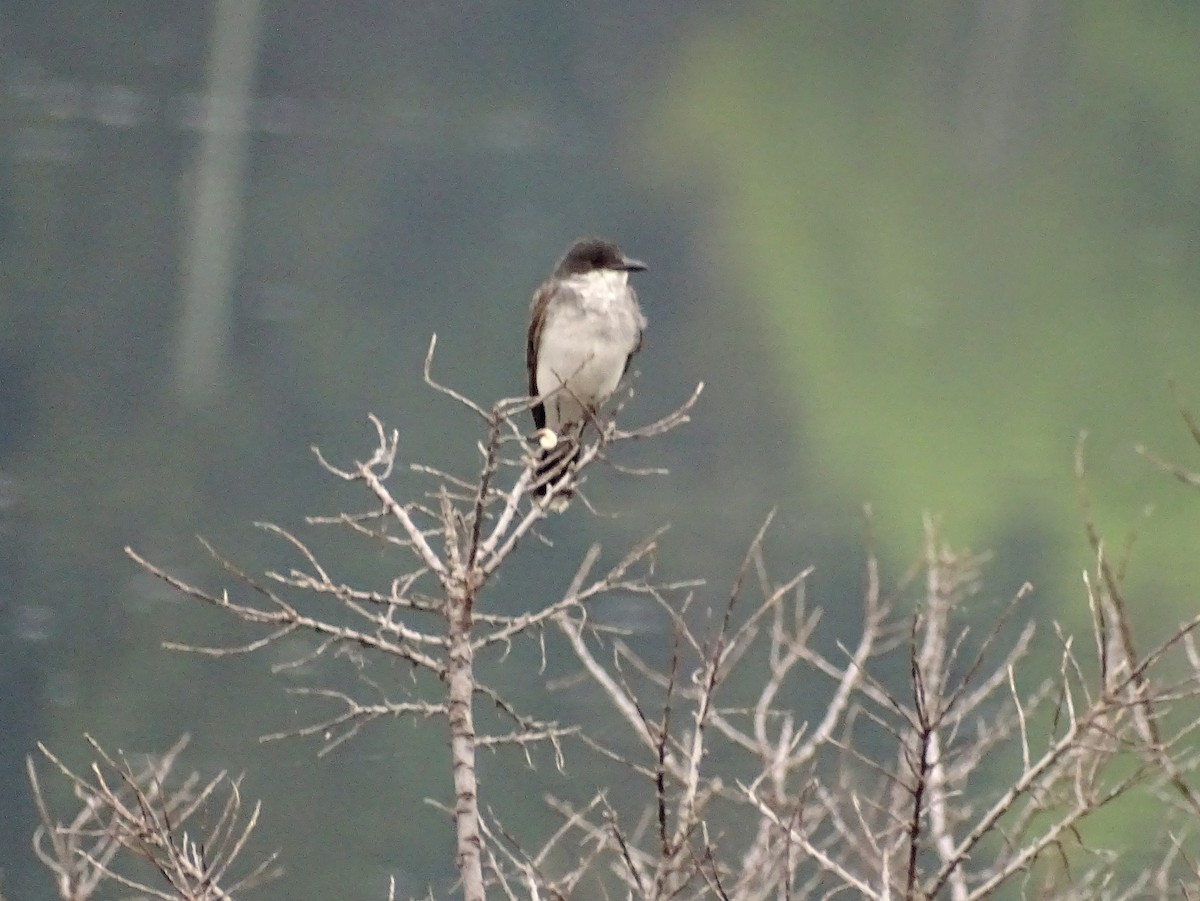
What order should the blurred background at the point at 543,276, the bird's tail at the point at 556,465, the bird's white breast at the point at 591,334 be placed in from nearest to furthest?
the bird's tail at the point at 556,465 < the bird's white breast at the point at 591,334 < the blurred background at the point at 543,276

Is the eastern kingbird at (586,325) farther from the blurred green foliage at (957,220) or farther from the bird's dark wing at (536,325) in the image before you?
the blurred green foliage at (957,220)

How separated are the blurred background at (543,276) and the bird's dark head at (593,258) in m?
12.1

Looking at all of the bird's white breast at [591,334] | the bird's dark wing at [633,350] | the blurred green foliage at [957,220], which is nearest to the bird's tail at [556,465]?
the bird's white breast at [591,334]

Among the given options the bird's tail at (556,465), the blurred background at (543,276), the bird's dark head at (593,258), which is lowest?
the blurred background at (543,276)

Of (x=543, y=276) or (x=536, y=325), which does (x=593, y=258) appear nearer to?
(x=536, y=325)

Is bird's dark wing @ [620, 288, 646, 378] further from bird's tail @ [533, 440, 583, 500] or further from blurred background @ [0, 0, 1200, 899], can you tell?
blurred background @ [0, 0, 1200, 899]

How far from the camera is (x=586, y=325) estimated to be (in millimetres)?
6375

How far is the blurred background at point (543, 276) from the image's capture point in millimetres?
21094

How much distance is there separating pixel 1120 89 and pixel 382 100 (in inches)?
424

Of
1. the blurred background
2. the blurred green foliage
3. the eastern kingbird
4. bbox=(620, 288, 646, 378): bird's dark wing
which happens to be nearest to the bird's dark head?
the eastern kingbird

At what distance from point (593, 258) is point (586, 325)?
32cm

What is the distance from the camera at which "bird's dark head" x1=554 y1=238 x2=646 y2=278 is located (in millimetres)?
6551

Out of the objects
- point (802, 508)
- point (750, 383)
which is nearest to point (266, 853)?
point (802, 508)

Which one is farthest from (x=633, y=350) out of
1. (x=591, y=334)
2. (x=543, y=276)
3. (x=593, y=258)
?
(x=543, y=276)
